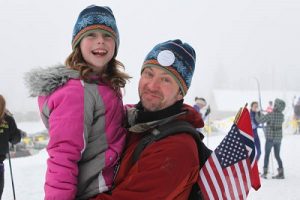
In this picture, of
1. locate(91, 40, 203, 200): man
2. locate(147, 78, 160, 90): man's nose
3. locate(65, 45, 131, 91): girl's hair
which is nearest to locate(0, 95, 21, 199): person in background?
locate(65, 45, 131, 91): girl's hair

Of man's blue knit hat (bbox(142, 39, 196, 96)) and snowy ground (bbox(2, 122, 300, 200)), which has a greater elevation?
man's blue knit hat (bbox(142, 39, 196, 96))

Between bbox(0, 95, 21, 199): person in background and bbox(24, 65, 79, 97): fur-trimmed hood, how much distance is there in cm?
375

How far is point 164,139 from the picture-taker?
2090mm

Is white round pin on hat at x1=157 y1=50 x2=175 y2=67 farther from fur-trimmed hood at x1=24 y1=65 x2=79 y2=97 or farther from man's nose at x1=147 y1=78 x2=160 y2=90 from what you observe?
fur-trimmed hood at x1=24 y1=65 x2=79 y2=97

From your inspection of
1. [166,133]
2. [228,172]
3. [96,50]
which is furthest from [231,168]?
[96,50]

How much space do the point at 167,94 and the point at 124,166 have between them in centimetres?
54

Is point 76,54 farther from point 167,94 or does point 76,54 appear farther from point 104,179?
point 104,179

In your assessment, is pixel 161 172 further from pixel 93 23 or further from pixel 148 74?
pixel 93 23

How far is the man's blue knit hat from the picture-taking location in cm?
236

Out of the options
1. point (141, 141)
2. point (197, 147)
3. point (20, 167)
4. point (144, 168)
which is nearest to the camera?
point (144, 168)

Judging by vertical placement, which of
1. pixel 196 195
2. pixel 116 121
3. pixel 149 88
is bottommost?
pixel 196 195

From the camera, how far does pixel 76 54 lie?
2.41m

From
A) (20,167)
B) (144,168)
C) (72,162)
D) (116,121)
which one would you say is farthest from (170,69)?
(20,167)

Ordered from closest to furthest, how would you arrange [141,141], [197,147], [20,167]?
1. [141,141]
2. [197,147]
3. [20,167]
